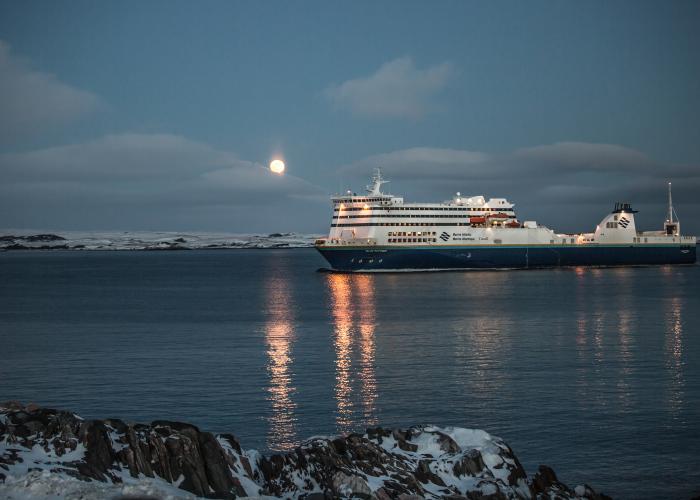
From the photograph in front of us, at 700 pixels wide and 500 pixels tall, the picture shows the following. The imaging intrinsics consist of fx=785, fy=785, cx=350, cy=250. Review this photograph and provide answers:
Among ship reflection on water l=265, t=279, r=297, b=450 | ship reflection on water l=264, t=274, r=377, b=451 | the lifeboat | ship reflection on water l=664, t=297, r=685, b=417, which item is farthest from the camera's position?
the lifeboat

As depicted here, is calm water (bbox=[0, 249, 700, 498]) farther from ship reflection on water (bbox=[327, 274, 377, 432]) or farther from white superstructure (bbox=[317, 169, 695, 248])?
white superstructure (bbox=[317, 169, 695, 248])

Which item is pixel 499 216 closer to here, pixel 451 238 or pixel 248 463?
pixel 451 238

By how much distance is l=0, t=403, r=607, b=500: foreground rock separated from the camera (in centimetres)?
1096

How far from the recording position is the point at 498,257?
91.8 metres

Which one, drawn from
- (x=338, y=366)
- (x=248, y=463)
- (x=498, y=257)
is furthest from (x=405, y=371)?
(x=498, y=257)

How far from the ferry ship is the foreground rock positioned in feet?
234

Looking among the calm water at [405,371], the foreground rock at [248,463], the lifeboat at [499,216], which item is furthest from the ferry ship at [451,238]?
the foreground rock at [248,463]

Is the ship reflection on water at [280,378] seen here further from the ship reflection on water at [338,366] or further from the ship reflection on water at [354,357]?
the ship reflection on water at [354,357]

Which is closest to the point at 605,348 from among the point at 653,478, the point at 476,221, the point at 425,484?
the point at 653,478

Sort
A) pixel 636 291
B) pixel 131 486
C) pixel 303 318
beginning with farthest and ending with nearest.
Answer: pixel 636 291 < pixel 303 318 < pixel 131 486

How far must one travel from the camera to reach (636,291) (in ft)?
211

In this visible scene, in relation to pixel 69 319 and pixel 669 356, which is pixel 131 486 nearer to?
pixel 669 356

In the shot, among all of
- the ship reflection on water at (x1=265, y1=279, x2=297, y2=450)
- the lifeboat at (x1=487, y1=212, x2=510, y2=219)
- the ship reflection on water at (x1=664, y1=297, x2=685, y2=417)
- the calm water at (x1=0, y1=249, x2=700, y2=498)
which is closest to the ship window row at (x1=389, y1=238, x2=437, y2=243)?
the lifeboat at (x1=487, y1=212, x2=510, y2=219)

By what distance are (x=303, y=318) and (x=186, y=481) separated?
34.3 meters
